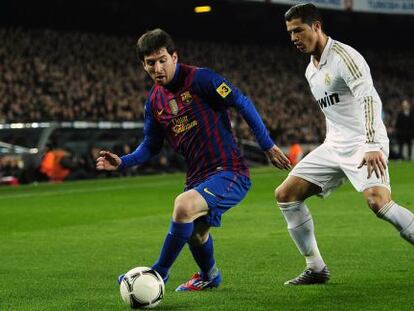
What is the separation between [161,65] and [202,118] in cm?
50

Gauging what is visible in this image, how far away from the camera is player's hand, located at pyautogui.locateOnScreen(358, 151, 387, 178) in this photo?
6.24 meters

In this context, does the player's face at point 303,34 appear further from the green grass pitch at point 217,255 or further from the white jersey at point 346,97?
the green grass pitch at point 217,255

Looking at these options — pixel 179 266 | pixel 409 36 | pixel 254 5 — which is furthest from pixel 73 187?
pixel 409 36

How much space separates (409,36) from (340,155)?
46083 mm

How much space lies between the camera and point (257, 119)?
263 inches

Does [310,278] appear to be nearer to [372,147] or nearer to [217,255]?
[372,147]

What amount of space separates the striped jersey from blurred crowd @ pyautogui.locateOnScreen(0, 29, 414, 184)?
1605cm

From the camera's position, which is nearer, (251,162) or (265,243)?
(265,243)

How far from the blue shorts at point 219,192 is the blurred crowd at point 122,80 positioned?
1618 centimetres

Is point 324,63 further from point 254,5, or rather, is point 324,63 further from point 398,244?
point 254,5

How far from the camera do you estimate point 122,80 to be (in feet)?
115

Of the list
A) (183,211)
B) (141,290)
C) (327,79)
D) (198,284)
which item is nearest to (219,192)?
(183,211)

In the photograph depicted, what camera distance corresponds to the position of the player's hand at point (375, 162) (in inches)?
246

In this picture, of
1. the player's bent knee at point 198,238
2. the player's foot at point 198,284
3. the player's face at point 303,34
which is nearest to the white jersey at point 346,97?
the player's face at point 303,34
